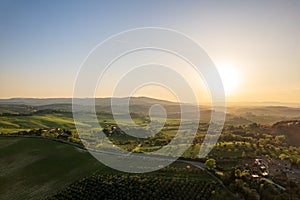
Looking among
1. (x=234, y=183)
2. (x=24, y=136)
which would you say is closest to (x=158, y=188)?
(x=234, y=183)

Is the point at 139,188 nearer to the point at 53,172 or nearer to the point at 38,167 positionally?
the point at 53,172

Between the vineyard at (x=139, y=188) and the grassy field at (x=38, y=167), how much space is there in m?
3.91

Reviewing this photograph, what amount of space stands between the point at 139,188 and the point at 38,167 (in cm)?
2190

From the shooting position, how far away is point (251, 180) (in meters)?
39.8

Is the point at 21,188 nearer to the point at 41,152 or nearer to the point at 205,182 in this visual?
the point at 41,152

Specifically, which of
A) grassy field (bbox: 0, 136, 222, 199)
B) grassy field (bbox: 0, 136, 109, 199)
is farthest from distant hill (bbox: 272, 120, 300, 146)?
grassy field (bbox: 0, 136, 109, 199)

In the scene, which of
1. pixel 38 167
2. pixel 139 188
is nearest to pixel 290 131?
pixel 139 188

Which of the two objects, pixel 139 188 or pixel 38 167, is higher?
pixel 139 188

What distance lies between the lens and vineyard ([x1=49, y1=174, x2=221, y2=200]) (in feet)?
114

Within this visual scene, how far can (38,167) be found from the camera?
4947 cm

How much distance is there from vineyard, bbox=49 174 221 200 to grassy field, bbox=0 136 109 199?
12.8 feet

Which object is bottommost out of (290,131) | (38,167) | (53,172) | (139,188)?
(53,172)

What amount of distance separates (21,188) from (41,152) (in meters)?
17.5

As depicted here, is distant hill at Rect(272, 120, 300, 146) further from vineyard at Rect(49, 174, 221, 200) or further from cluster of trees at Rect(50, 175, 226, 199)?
cluster of trees at Rect(50, 175, 226, 199)
